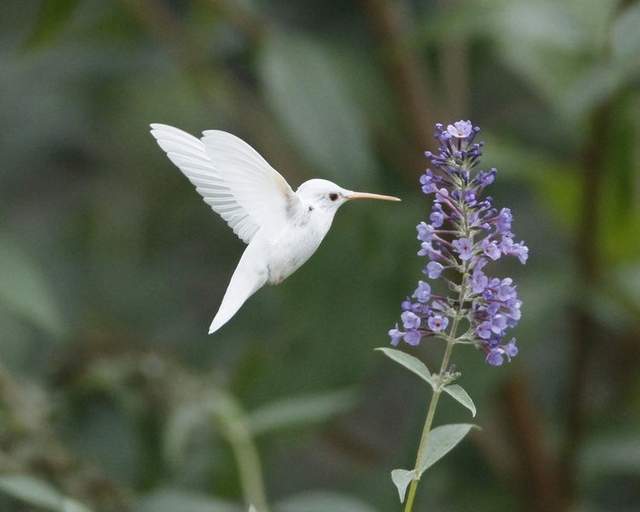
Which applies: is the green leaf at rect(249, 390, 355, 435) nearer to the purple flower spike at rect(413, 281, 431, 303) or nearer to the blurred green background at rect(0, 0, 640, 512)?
the blurred green background at rect(0, 0, 640, 512)

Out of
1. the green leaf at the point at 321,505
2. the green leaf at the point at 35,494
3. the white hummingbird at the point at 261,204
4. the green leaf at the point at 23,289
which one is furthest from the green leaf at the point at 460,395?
the green leaf at the point at 23,289

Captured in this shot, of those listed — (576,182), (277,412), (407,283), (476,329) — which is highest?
(576,182)

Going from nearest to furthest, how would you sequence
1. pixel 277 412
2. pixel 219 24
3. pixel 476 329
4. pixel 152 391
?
pixel 476 329, pixel 277 412, pixel 152 391, pixel 219 24

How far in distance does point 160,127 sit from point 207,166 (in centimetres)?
5

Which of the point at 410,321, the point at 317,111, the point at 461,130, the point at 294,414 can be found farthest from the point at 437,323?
the point at 317,111

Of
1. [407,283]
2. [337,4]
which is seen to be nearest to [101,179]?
[337,4]

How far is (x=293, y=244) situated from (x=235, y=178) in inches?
2.4

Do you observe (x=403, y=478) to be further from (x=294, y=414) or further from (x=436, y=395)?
(x=294, y=414)

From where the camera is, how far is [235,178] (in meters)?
0.78

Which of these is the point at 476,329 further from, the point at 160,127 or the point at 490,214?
the point at 160,127

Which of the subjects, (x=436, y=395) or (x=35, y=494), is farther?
(x=35, y=494)

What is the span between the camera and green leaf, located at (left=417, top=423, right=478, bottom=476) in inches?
30.6

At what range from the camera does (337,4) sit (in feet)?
6.44

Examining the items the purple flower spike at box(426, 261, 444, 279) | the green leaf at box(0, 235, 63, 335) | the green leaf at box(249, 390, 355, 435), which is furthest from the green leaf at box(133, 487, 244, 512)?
the purple flower spike at box(426, 261, 444, 279)
